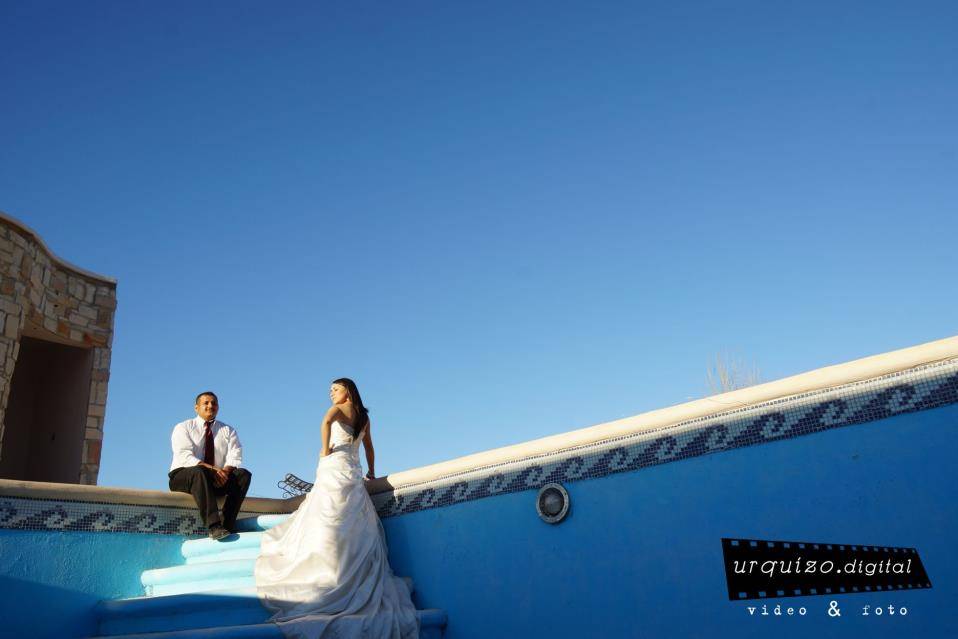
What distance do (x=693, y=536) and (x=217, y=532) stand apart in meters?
3.19

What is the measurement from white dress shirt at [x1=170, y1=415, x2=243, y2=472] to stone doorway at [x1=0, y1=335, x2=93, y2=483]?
19.0 feet

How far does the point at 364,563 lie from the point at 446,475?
85 centimetres

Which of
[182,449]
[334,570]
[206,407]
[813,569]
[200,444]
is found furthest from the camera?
[206,407]

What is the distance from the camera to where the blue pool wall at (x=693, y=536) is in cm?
334

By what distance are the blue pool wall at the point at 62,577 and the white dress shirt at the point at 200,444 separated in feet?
2.04

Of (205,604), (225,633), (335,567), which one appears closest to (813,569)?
(335,567)

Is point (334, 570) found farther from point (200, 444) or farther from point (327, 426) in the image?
point (200, 444)

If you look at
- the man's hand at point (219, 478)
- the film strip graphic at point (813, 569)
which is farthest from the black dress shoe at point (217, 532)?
the film strip graphic at point (813, 569)

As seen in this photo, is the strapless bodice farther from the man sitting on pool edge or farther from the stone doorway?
the stone doorway

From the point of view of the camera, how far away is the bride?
4168 millimetres

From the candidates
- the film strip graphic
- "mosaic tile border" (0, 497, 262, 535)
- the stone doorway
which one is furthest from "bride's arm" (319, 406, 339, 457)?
the stone doorway

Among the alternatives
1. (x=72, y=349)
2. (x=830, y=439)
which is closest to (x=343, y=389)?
(x=830, y=439)

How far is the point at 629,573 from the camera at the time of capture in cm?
411

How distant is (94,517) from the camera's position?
16.0 ft
